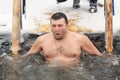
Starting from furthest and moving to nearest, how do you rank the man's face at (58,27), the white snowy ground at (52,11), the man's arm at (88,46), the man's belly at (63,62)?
the white snowy ground at (52,11)
the man's arm at (88,46)
the man's belly at (63,62)
the man's face at (58,27)

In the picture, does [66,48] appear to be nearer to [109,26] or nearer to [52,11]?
[109,26]

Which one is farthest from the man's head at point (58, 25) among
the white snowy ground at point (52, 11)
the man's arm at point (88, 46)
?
the white snowy ground at point (52, 11)

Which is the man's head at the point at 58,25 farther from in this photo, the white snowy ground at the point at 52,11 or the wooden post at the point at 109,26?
the white snowy ground at the point at 52,11

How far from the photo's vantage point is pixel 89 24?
29.8 feet

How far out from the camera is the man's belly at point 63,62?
6785 mm

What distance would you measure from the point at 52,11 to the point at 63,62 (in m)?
3.37

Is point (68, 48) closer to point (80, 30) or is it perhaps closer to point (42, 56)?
point (42, 56)

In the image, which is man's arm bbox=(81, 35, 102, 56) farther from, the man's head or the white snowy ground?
the white snowy ground

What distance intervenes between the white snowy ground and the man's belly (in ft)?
6.54

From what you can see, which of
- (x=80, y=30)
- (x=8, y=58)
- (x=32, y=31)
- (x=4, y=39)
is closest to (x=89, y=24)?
(x=80, y=30)

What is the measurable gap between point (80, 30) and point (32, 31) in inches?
38.5

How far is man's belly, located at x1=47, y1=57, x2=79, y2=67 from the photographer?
6.79 meters

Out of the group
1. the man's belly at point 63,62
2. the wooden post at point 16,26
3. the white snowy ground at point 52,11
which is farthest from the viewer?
the white snowy ground at point 52,11

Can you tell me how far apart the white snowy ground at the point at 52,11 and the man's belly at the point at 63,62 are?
199cm
